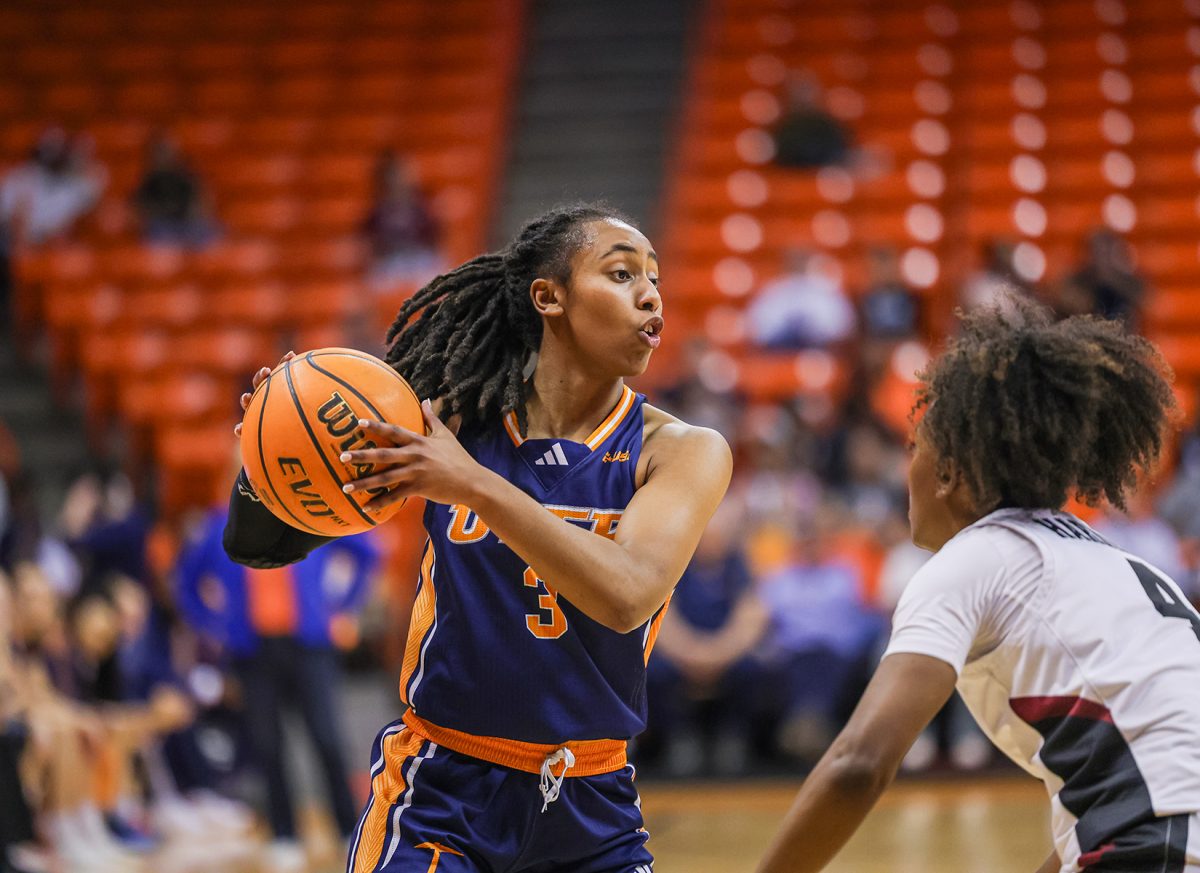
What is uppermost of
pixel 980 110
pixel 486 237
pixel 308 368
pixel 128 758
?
pixel 980 110

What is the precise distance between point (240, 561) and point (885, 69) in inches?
390

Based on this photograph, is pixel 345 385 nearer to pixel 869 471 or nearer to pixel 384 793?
pixel 384 793

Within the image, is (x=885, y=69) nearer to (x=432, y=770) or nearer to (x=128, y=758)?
(x=128, y=758)

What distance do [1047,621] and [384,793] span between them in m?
1.24

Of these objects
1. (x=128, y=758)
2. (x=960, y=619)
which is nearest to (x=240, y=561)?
(x=960, y=619)

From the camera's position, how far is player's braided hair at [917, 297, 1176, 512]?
2.22 m

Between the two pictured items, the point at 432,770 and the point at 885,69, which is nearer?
the point at 432,770

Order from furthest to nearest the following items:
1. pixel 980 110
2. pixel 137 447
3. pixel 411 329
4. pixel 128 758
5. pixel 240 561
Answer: pixel 980 110 < pixel 137 447 < pixel 128 758 < pixel 411 329 < pixel 240 561

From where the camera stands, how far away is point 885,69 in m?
11.9

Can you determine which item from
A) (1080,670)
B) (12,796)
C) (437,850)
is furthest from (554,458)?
(12,796)

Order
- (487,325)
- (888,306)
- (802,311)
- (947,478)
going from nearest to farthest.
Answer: (947,478) < (487,325) < (888,306) < (802,311)

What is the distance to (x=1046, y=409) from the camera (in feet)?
7.27

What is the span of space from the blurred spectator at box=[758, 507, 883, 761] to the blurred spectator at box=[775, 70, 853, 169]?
391 cm

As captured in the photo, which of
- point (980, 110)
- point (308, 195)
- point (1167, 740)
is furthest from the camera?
point (308, 195)
